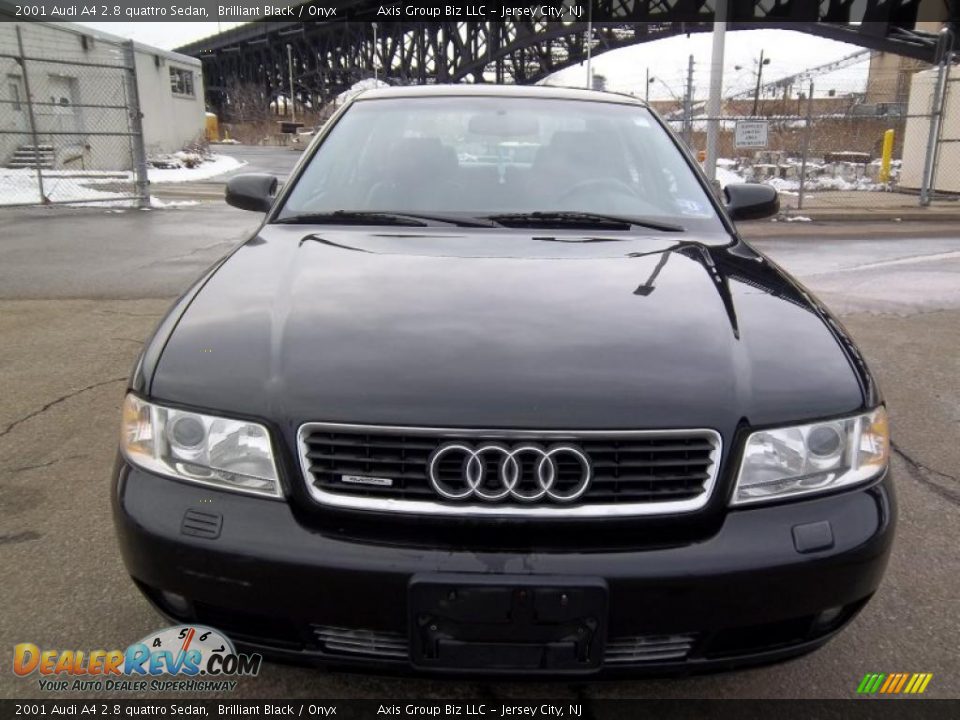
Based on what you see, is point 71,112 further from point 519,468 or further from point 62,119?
point 519,468

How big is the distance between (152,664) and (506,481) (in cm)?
109

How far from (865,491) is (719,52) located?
13674 mm

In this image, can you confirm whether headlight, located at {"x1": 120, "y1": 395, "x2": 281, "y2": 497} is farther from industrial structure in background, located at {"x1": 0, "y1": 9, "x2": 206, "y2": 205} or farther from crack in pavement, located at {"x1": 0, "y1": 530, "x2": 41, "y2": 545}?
industrial structure in background, located at {"x1": 0, "y1": 9, "x2": 206, "y2": 205}

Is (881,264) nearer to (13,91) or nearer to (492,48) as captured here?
(13,91)

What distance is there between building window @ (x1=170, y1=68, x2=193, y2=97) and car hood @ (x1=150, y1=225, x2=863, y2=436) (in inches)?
1184

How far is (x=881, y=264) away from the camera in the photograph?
8406mm

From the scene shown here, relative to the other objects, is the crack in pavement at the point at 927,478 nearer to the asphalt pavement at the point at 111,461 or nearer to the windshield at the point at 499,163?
the asphalt pavement at the point at 111,461

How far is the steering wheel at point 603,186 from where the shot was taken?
9.57ft

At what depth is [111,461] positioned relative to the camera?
3.32m

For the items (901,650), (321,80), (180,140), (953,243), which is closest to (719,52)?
(953,243)

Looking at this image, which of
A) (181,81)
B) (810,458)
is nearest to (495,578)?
(810,458)

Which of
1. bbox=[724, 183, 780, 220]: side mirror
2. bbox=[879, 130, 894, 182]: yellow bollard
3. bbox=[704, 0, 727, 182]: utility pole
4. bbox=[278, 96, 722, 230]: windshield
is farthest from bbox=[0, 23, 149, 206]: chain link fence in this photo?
bbox=[879, 130, 894, 182]: yellow bollard

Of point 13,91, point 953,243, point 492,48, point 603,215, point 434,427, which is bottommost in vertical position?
point 953,243

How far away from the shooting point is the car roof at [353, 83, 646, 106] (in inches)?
134
